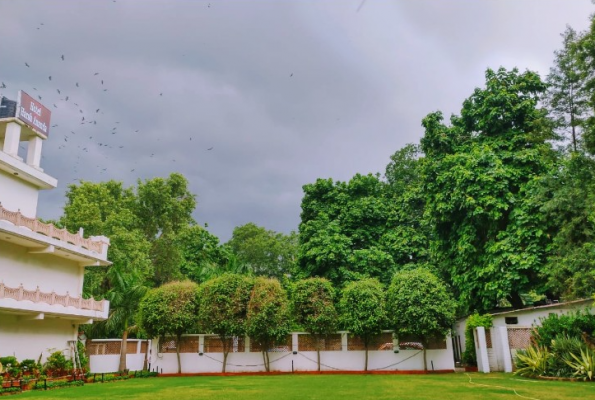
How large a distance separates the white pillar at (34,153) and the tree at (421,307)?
54.6ft

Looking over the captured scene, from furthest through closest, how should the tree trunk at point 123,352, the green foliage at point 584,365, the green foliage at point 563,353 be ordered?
the tree trunk at point 123,352 < the green foliage at point 563,353 < the green foliage at point 584,365

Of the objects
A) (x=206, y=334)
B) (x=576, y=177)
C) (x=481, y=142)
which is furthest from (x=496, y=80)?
(x=206, y=334)

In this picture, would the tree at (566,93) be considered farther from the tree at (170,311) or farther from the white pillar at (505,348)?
the tree at (170,311)

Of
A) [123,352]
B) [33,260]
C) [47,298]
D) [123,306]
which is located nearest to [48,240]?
[33,260]

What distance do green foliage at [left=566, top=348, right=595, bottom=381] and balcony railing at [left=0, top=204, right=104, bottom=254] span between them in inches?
739

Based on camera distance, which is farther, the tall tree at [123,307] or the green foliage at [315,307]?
the tall tree at [123,307]

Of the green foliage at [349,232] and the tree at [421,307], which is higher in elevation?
the green foliage at [349,232]

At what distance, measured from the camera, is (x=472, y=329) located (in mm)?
21297

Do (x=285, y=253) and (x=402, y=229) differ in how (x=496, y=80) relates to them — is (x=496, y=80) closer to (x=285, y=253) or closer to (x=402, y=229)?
(x=402, y=229)

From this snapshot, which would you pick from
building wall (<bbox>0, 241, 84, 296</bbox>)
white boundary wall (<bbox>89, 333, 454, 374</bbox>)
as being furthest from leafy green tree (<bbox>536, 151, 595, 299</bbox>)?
building wall (<bbox>0, 241, 84, 296</bbox>)

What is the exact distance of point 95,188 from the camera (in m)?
35.8

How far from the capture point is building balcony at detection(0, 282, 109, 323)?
1642 centimetres

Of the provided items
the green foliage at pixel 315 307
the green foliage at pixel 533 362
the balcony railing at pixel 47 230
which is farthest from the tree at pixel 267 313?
the green foliage at pixel 533 362

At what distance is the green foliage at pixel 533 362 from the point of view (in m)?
15.2
